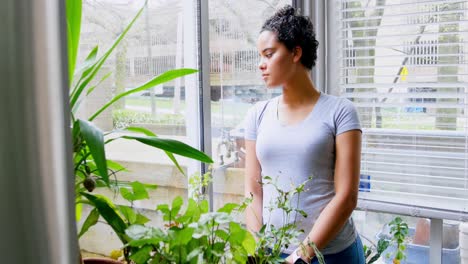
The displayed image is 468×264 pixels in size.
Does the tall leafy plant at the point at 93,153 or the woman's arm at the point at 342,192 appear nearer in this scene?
the tall leafy plant at the point at 93,153

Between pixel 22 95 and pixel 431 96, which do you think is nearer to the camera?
pixel 22 95

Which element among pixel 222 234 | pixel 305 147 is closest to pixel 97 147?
pixel 222 234

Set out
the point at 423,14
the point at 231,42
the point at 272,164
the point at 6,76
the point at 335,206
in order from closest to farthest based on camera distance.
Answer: the point at 6,76 → the point at 335,206 → the point at 272,164 → the point at 231,42 → the point at 423,14

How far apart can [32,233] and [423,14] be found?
2169mm

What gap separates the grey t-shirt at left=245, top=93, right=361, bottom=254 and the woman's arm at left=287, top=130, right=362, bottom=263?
35 mm

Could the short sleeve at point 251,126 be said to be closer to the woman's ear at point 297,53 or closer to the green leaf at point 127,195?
the woman's ear at point 297,53

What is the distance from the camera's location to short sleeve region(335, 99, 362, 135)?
60.4 inches

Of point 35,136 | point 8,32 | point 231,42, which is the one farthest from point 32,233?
point 231,42

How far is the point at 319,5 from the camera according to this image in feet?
8.20

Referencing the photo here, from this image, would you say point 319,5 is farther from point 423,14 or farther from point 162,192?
point 162,192

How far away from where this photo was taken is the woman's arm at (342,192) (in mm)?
1480

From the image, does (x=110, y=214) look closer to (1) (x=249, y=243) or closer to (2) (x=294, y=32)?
(1) (x=249, y=243)

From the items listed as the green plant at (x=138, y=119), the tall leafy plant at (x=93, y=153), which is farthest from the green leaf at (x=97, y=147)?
the green plant at (x=138, y=119)

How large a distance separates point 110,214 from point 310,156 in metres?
0.92
